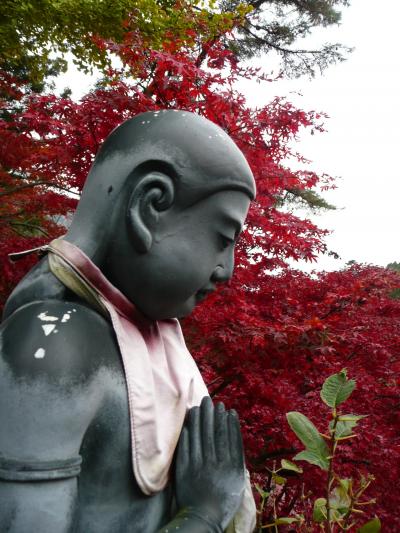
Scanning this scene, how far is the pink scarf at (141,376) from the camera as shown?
120 centimetres

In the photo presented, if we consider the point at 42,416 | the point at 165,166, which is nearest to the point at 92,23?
the point at 165,166

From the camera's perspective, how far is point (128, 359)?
1.25 meters

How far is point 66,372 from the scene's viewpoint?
3.58 ft

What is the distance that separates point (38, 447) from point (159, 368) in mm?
461

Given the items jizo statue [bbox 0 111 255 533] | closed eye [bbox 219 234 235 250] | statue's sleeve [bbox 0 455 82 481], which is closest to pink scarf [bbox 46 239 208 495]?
jizo statue [bbox 0 111 255 533]

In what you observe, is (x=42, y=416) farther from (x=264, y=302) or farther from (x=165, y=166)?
(x=264, y=302)

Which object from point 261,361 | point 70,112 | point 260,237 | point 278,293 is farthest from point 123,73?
point 261,361

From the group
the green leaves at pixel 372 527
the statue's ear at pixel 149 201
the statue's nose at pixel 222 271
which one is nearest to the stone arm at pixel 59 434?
the statue's ear at pixel 149 201

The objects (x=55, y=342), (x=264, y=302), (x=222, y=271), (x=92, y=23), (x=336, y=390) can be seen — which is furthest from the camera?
(x=92, y=23)

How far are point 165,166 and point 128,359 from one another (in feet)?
1.96

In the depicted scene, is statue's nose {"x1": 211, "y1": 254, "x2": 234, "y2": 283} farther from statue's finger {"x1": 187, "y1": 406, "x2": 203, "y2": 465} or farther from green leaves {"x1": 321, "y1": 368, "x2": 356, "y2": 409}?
green leaves {"x1": 321, "y1": 368, "x2": 356, "y2": 409}

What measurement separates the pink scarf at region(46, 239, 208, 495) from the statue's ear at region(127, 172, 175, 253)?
0.59ft

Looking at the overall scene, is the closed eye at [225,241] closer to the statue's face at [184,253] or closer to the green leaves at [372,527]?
the statue's face at [184,253]

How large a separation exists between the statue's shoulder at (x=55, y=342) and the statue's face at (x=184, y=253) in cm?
21
